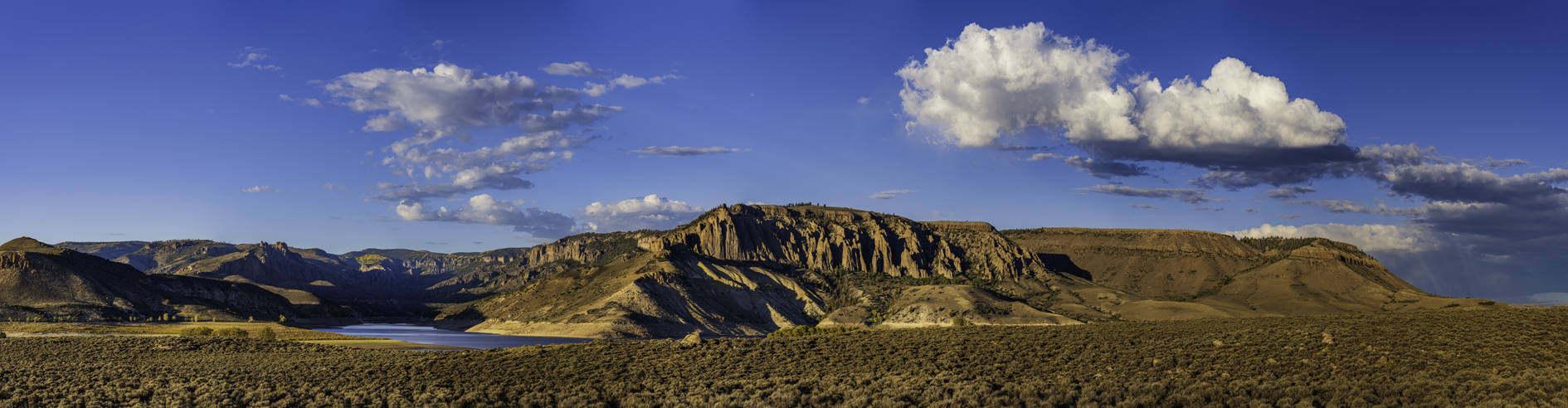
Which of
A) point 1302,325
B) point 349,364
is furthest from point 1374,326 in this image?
point 349,364

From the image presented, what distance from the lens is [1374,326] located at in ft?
190

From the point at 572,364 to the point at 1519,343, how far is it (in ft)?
195

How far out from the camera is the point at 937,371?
165 ft

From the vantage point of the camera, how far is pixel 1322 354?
48281 millimetres

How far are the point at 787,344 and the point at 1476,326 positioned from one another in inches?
1896

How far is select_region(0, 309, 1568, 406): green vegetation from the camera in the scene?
37.7 m

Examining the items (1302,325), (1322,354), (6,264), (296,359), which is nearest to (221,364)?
(296,359)

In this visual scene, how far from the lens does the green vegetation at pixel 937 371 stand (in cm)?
3769

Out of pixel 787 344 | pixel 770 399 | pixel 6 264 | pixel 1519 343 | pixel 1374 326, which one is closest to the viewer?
pixel 770 399

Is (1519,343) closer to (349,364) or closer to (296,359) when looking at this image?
(349,364)

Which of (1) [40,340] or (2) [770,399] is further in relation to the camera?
(1) [40,340]

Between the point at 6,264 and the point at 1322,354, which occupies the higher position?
the point at 6,264

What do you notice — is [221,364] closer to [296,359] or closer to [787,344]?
[296,359]

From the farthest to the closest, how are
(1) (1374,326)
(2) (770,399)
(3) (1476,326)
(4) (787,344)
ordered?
(4) (787,344) → (1) (1374,326) → (3) (1476,326) → (2) (770,399)
